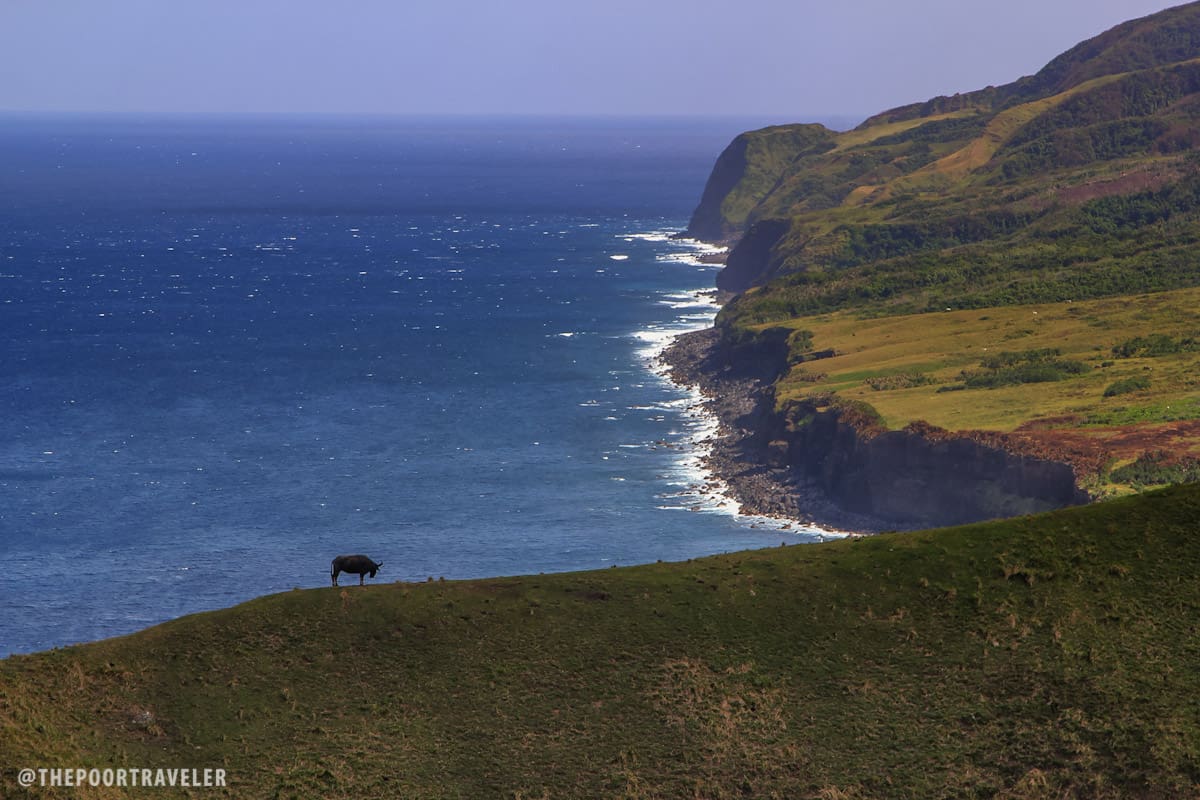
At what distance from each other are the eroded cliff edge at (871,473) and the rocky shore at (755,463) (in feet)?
0.50

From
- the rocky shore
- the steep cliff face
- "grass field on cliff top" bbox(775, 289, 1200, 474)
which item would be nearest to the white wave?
the rocky shore

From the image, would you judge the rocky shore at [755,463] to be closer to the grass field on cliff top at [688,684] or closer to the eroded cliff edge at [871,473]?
the eroded cliff edge at [871,473]

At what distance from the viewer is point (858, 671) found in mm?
56562

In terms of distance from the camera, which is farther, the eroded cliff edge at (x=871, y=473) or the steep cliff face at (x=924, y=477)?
the eroded cliff edge at (x=871, y=473)

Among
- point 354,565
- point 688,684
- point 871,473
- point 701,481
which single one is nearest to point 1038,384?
point 871,473

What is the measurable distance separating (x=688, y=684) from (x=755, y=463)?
102 metres

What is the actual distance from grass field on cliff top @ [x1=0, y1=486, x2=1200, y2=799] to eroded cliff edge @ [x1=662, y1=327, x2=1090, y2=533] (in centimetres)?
6635

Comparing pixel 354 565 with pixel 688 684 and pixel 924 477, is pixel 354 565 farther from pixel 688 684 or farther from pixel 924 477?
pixel 924 477

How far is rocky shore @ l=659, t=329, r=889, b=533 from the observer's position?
460 feet

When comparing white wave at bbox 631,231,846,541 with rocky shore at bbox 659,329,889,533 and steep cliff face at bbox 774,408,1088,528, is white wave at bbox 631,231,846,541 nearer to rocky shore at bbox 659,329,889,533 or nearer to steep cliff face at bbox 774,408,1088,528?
rocky shore at bbox 659,329,889,533

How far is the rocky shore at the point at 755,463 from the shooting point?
140250 mm

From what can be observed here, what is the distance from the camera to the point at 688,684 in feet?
182

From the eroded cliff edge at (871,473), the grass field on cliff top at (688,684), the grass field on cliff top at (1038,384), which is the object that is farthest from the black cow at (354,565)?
the grass field on cliff top at (1038,384)

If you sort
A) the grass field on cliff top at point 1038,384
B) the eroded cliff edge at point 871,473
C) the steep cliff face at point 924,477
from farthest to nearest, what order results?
1. the grass field on cliff top at point 1038,384
2. the eroded cliff edge at point 871,473
3. the steep cliff face at point 924,477
